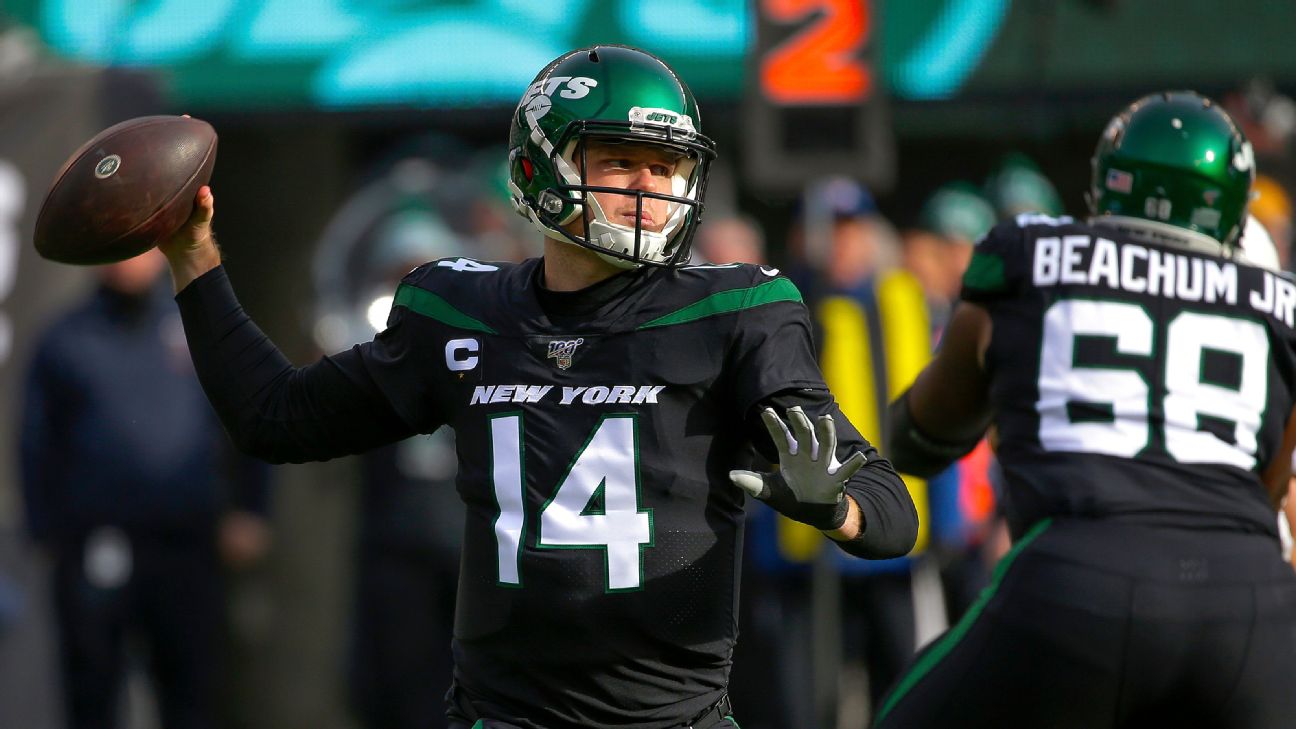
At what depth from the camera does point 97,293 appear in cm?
709

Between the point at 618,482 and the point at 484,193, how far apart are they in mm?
5992

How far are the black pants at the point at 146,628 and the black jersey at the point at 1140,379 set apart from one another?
3920 millimetres

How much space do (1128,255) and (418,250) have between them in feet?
14.8

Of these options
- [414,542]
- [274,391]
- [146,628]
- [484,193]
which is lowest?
[146,628]

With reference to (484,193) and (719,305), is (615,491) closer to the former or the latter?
(719,305)

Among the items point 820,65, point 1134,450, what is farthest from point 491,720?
point 820,65

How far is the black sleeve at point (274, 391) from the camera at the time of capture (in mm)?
3461

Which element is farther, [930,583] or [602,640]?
[930,583]

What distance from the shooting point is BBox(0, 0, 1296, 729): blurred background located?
6.95 m

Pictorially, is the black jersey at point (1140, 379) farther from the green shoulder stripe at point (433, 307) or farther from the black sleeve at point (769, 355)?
the green shoulder stripe at point (433, 307)

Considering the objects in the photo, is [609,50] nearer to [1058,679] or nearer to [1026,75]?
[1058,679]

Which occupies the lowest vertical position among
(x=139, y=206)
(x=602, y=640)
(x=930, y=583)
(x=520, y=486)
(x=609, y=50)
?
(x=930, y=583)

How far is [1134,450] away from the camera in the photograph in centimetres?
389

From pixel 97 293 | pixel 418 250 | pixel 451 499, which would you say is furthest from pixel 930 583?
pixel 97 293
